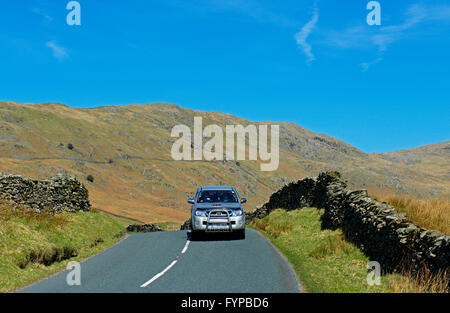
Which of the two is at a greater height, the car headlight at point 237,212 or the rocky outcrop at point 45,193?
the rocky outcrop at point 45,193

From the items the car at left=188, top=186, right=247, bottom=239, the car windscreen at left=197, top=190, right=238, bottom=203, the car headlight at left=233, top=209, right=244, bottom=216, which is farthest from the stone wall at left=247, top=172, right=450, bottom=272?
the car windscreen at left=197, top=190, right=238, bottom=203

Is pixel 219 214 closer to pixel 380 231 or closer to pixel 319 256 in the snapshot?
pixel 319 256

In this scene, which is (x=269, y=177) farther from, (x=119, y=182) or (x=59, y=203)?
(x=59, y=203)

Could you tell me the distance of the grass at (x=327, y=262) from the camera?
867 centimetres

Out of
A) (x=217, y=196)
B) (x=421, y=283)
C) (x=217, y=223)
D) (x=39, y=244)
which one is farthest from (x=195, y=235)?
(x=421, y=283)

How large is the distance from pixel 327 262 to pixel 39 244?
34.7ft

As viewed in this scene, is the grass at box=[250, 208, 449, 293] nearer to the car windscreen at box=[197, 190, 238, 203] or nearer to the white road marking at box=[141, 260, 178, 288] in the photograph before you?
the car windscreen at box=[197, 190, 238, 203]

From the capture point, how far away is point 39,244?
1516 centimetres

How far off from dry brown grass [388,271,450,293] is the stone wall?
22 cm

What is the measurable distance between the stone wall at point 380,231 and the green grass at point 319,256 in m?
0.47

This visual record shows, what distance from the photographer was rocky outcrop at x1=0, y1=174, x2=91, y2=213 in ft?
62.4

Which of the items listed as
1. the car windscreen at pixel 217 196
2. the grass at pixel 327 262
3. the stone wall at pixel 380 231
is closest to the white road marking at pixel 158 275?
the grass at pixel 327 262

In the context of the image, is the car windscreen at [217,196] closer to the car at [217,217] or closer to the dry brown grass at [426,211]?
the car at [217,217]
